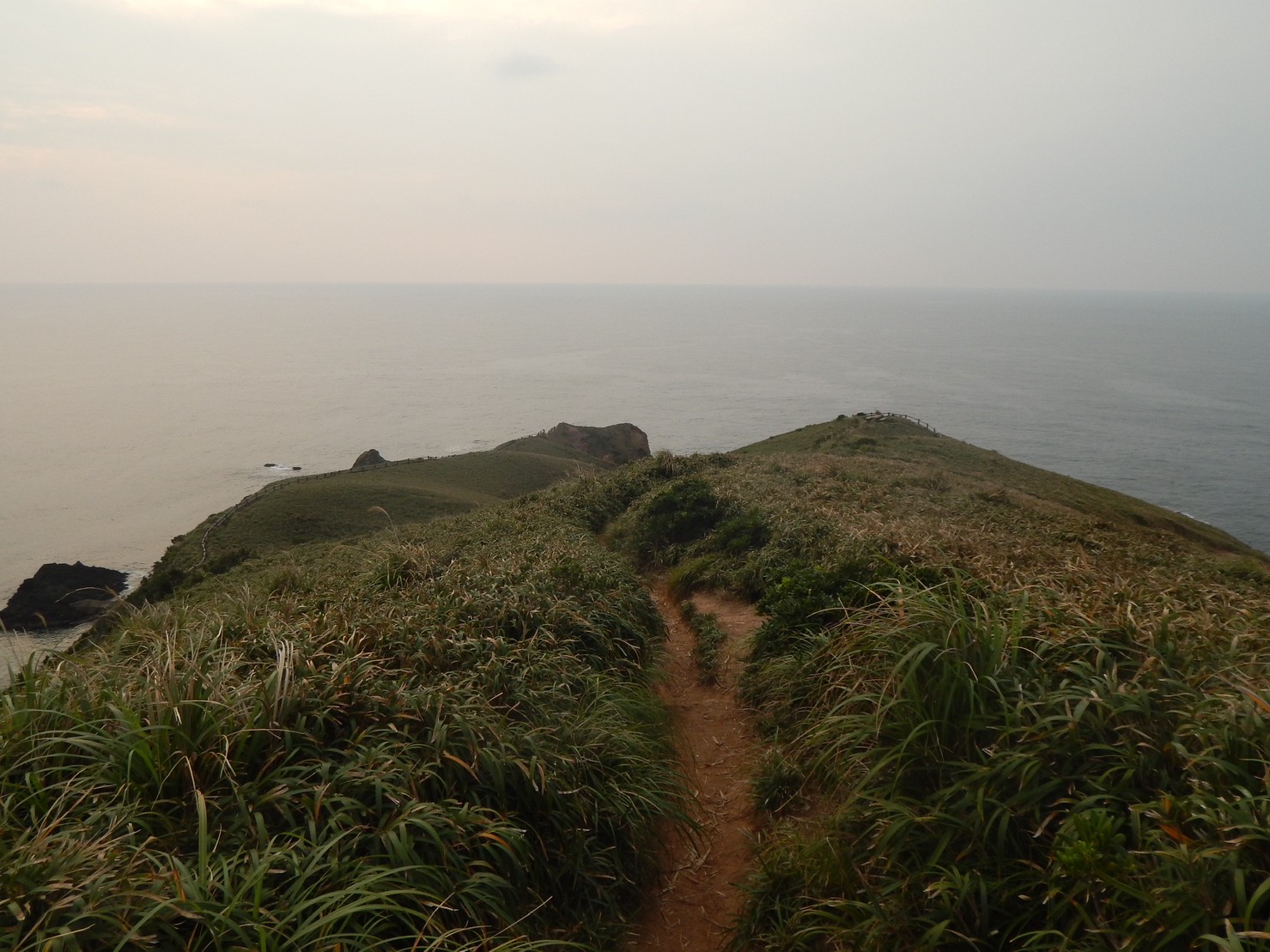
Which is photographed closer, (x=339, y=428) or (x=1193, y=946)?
(x=1193, y=946)

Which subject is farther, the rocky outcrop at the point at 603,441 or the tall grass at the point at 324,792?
the rocky outcrop at the point at 603,441

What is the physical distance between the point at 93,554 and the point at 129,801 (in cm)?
5635

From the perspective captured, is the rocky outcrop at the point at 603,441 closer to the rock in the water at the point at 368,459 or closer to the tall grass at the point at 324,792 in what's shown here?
the rock in the water at the point at 368,459

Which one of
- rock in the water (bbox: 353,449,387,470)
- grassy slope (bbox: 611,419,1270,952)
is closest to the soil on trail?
grassy slope (bbox: 611,419,1270,952)

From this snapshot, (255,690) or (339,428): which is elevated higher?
(255,690)

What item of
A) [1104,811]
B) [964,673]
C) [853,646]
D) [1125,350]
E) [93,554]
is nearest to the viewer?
[1104,811]

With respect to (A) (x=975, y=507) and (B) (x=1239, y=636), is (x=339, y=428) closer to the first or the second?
(A) (x=975, y=507)

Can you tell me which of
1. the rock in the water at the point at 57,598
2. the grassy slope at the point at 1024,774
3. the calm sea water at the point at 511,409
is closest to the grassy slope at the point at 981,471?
the calm sea water at the point at 511,409

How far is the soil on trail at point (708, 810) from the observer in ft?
17.8

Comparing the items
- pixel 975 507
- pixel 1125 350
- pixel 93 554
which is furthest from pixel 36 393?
pixel 1125 350

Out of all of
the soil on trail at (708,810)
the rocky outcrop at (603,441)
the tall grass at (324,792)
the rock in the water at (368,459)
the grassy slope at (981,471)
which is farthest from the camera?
the rocky outcrop at (603,441)

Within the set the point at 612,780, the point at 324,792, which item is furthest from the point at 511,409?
the point at 324,792

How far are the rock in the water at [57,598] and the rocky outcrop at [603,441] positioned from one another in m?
39.4

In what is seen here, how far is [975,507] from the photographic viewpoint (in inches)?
850
